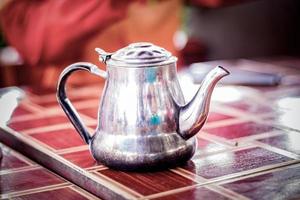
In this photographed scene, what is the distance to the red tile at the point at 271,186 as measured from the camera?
3.38 ft

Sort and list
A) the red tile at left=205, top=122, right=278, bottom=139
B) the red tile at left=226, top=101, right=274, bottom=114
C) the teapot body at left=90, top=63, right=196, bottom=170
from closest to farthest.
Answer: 1. the teapot body at left=90, top=63, right=196, bottom=170
2. the red tile at left=205, top=122, right=278, bottom=139
3. the red tile at left=226, top=101, right=274, bottom=114

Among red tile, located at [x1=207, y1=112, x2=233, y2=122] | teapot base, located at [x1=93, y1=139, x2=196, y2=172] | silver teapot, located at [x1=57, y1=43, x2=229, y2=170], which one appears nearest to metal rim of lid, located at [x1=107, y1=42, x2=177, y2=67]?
silver teapot, located at [x1=57, y1=43, x2=229, y2=170]

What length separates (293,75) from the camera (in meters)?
2.16

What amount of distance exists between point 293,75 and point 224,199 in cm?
123

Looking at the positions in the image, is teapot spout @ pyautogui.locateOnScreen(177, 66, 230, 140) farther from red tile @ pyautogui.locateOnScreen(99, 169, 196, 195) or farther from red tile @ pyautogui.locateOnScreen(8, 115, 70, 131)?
red tile @ pyautogui.locateOnScreen(8, 115, 70, 131)

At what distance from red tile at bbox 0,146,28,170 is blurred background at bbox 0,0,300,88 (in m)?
0.95

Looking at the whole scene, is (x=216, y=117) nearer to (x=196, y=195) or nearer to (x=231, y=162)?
(x=231, y=162)

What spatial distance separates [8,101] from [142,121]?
84 centimetres

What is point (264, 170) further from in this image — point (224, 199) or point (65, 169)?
Result: point (65, 169)

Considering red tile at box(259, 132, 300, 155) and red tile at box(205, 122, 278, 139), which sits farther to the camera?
red tile at box(205, 122, 278, 139)

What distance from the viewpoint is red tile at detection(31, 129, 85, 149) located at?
1.39 metres

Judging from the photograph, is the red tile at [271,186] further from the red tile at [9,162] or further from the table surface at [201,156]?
the red tile at [9,162]

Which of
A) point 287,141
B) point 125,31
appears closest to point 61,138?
point 287,141

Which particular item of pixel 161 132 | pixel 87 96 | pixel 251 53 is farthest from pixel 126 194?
pixel 251 53
